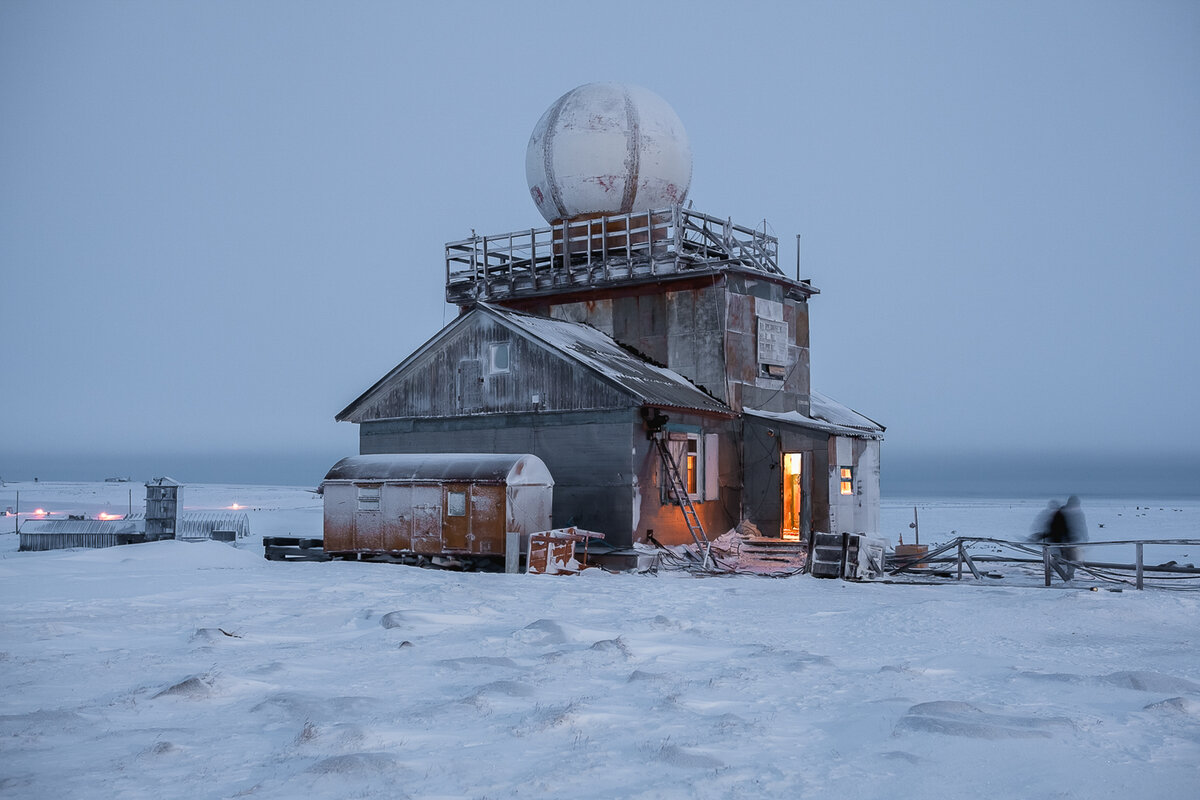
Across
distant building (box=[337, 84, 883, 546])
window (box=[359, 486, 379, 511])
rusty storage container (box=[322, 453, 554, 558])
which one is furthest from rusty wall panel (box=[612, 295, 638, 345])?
window (box=[359, 486, 379, 511])

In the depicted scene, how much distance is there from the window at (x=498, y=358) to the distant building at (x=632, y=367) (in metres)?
0.05

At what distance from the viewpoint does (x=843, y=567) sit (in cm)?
2156

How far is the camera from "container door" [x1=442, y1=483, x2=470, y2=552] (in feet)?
77.5

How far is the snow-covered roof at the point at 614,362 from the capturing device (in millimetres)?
25375

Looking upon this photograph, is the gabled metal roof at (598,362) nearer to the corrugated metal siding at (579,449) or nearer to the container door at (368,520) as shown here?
the corrugated metal siding at (579,449)

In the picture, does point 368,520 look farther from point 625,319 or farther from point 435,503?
point 625,319

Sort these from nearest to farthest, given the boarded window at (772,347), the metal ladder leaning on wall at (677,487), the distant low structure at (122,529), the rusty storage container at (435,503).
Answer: the rusty storage container at (435,503) < the metal ladder leaning on wall at (677,487) < the boarded window at (772,347) < the distant low structure at (122,529)

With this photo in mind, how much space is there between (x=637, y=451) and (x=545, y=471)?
7.60 feet

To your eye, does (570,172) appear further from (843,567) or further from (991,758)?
(991,758)

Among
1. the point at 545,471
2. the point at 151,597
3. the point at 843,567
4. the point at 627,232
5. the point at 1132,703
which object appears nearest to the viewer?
the point at 1132,703

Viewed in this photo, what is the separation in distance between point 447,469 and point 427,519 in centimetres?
126

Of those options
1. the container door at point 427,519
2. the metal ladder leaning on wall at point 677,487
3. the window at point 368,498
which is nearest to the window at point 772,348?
the metal ladder leaning on wall at point 677,487

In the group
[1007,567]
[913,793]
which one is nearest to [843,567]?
[1007,567]

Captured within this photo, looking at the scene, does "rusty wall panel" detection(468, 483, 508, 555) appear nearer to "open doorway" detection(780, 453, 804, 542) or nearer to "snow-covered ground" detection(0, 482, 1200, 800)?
"snow-covered ground" detection(0, 482, 1200, 800)
